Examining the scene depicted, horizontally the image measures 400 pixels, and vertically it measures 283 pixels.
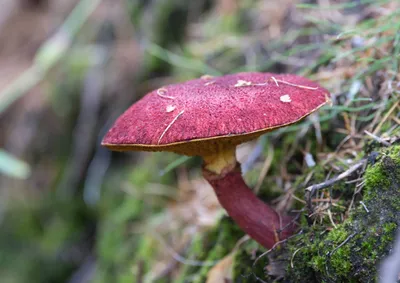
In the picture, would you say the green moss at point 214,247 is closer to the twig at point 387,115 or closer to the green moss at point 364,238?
the green moss at point 364,238

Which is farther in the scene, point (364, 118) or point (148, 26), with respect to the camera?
point (148, 26)

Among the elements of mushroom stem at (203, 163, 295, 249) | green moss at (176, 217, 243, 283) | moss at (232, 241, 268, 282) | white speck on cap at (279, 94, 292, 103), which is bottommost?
green moss at (176, 217, 243, 283)

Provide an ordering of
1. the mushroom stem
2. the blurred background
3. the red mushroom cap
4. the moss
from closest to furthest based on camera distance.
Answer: the red mushroom cap < the mushroom stem < the moss < the blurred background

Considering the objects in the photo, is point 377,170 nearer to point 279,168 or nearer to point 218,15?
point 279,168

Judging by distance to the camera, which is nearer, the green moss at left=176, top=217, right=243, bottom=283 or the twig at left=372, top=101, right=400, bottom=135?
the twig at left=372, top=101, right=400, bottom=135

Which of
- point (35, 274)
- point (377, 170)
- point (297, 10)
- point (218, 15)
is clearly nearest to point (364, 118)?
point (377, 170)

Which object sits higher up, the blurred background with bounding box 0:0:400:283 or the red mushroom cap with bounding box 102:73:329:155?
the red mushroom cap with bounding box 102:73:329:155

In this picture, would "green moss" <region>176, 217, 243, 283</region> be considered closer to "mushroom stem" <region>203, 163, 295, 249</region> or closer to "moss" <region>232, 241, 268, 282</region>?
"moss" <region>232, 241, 268, 282</region>

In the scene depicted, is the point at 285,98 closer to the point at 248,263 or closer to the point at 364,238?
the point at 364,238

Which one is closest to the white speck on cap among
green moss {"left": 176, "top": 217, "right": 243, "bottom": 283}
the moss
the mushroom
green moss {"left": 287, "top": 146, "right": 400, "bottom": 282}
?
the mushroom
